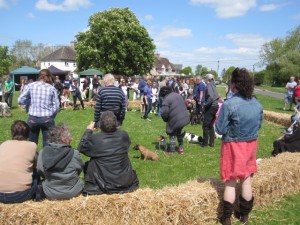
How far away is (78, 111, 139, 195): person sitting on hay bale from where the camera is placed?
434 cm

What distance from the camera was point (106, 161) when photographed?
14.2 feet

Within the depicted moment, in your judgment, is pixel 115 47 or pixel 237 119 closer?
pixel 237 119

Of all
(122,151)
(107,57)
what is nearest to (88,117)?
(122,151)

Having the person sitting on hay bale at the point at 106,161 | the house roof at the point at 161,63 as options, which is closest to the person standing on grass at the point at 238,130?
the person sitting on hay bale at the point at 106,161

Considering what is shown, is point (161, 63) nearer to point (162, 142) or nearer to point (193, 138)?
point (193, 138)

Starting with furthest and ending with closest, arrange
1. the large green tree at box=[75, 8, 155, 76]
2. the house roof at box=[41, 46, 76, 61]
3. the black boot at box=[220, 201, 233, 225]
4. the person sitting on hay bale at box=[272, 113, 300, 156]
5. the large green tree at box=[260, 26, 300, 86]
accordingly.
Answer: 1. the house roof at box=[41, 46, 76, 61]
2. the large green tree at box=[260, 26, 300, 86]
3. the large green tree at box=[75, 8, 155, 76]
4. the person sitting on hay bale at box=[272, 113, 300, 156]
5. the black boot at box=[220, 201, 233, 225]

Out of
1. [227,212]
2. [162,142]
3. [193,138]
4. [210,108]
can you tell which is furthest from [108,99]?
[193,138]

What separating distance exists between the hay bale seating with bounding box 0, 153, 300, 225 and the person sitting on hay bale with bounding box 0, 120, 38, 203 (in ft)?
0.66

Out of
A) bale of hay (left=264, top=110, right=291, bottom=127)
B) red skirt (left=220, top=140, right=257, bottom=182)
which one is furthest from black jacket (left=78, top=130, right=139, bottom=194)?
bale of hay (left=264, top=110, right=291, bottom=127)

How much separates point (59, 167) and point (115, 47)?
43141 millimetres

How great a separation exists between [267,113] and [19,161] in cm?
1364

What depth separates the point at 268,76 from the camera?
65.9 m

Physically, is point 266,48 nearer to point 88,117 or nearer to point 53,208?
point 88,117

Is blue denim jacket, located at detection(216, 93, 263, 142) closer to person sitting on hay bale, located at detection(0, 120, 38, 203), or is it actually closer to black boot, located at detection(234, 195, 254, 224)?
black boot, located at detection(234, 195, 254, 224)
